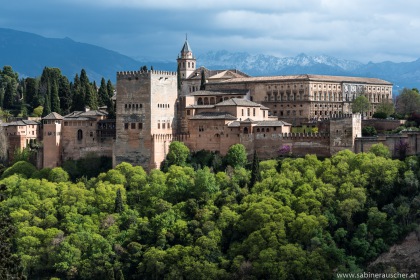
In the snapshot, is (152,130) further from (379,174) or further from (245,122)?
(379,174)

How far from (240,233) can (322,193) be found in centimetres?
587

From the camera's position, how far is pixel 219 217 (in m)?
55.6

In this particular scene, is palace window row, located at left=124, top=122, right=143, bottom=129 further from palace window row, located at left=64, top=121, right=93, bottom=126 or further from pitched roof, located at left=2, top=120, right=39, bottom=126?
pitched roof, located at left=2, top=120, right=39, bottom=126

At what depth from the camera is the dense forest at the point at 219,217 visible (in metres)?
51.1

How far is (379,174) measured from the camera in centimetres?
5619

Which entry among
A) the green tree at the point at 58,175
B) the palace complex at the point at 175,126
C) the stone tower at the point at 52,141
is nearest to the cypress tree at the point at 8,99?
the palace complex at the point at 175,126

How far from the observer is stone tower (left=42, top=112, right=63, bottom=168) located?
6669cm

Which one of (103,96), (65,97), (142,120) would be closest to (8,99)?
(65,97)

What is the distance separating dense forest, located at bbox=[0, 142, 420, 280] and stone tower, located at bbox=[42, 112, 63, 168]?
3.45m

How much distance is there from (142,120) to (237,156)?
775cm

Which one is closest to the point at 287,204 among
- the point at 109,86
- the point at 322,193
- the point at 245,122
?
the point at 322,193

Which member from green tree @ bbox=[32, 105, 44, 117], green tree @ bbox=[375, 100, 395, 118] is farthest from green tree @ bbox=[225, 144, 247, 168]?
green tree @ bbox=[32, 105, 44, 117]

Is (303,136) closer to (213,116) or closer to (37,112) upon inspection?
(213,116)

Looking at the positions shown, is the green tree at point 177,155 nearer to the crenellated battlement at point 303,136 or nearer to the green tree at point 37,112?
the crenellated battlement at point 303,136
